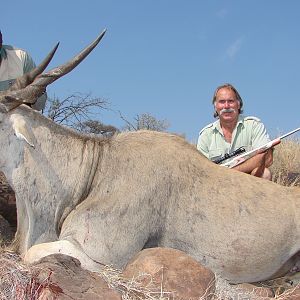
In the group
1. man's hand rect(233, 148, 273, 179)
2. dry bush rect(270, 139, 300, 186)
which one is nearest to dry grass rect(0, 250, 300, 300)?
man's hand rect(233, 148, 273, 179)

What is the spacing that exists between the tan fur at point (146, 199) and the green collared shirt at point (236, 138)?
155 centimetres

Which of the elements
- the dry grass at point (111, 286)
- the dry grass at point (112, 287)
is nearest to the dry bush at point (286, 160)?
the dry grass at point (111, 286)


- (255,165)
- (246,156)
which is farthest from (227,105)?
(255,165)

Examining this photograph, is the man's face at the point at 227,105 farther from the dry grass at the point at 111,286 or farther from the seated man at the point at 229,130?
the dry grass at the point at 111,286

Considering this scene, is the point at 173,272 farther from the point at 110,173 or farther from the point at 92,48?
the point at 92,48

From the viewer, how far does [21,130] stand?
402 cm

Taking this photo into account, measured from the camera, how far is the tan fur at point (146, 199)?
409cm

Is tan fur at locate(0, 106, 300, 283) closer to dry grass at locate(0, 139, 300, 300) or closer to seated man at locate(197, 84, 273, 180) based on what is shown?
dry grass at locate(0, 139, 300, 300)

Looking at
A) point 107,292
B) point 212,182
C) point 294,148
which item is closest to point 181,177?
point 212,182

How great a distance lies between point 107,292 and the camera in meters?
2.73

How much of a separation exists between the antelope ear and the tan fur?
1.2 inches

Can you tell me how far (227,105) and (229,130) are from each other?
0.84ft

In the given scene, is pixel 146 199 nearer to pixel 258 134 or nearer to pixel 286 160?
pixel 258 134

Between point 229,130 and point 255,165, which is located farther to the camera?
point 229,130
